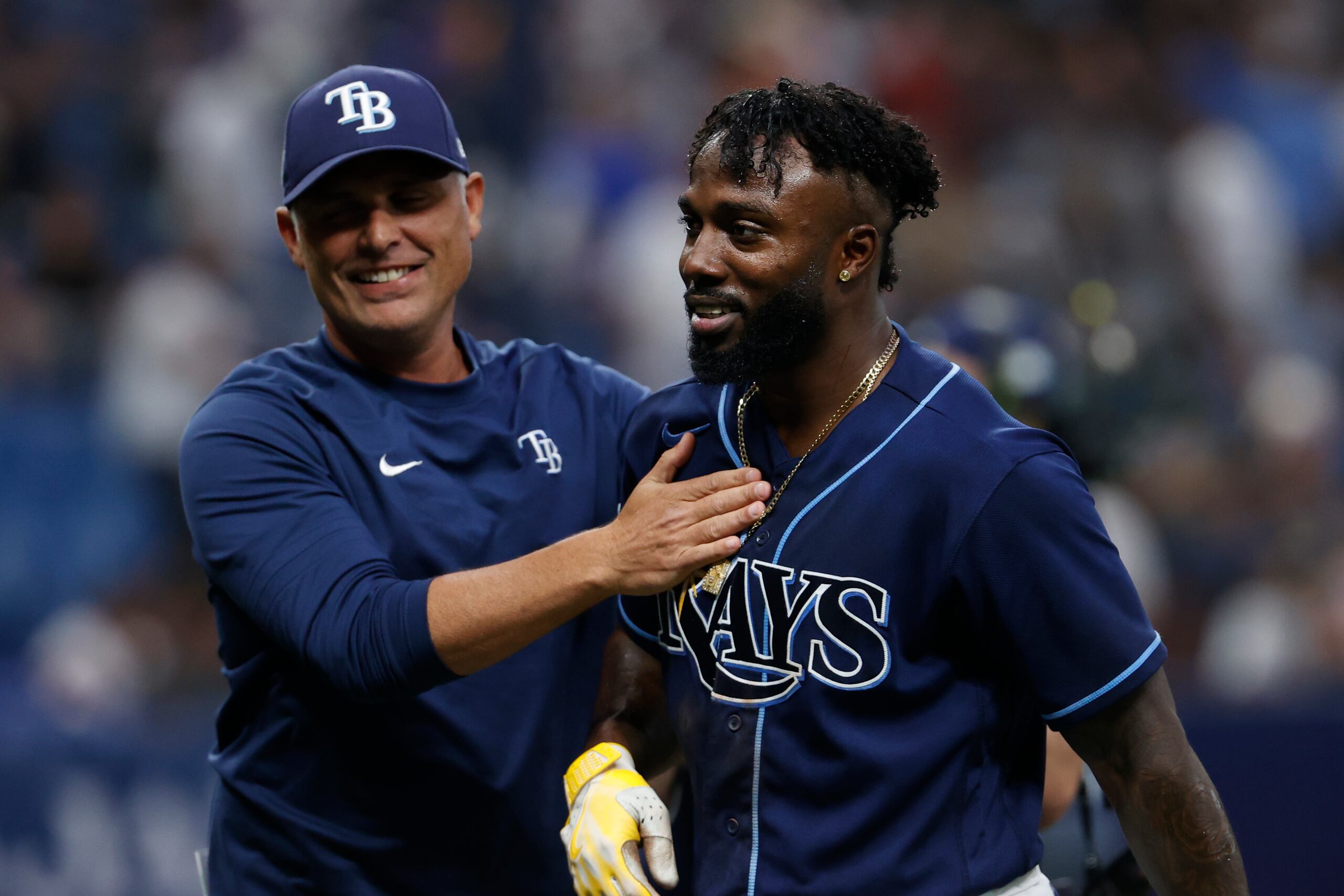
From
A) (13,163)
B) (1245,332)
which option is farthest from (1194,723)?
(13,163)

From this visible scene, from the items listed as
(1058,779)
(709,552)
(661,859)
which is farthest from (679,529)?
(1058,779)

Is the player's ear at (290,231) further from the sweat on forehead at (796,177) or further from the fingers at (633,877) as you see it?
the fingers at (633,877)

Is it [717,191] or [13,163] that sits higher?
[13,163]

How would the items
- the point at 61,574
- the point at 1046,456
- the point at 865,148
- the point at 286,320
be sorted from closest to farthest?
the point at 1046,456, the point at 865,148, the point at 61,574, the point at 286,320

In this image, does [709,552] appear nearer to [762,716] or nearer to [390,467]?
[762,716]

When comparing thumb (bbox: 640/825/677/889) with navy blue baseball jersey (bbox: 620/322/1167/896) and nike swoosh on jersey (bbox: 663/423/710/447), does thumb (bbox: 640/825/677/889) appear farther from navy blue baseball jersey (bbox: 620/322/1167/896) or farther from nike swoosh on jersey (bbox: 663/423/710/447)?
nike swoosh on jersey (bbox: 663/423/710/447)

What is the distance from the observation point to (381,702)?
2689mm

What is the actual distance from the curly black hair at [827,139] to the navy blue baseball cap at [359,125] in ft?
2.33

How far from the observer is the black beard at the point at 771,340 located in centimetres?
239

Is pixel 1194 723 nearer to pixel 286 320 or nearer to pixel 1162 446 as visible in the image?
pixel 1162 446

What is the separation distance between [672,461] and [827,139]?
629 mm

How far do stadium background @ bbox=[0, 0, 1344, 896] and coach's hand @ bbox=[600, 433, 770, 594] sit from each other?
325 cm

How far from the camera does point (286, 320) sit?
7418mm

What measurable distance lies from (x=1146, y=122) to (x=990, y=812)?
6564mm
